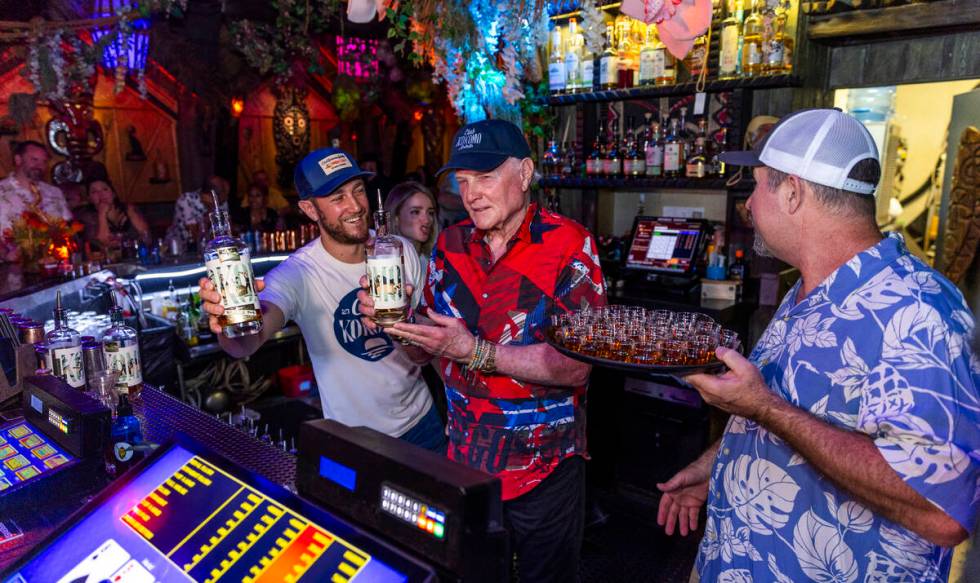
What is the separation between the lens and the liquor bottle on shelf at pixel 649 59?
3935 mm

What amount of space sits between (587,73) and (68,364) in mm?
3507

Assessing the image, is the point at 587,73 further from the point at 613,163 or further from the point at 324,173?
the point at 324,173

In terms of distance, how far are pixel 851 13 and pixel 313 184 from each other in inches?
119

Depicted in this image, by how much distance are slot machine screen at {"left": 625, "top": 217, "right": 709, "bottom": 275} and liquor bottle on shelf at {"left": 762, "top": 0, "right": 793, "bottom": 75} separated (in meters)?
1.00

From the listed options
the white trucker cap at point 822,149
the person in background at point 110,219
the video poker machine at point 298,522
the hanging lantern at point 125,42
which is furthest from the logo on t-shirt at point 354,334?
the hanging lantern at point 125,42

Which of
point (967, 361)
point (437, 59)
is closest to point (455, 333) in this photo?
point (967, 361)

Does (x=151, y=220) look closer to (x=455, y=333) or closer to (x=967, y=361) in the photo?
(x=455, y=333)

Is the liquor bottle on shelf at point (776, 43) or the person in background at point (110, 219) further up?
the liquor bottle on shelf at point (776, 43)

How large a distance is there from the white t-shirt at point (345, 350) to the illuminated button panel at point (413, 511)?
1.53 metres

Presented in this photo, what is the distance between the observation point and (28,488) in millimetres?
1349

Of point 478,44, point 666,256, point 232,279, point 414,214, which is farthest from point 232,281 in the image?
point 666,256

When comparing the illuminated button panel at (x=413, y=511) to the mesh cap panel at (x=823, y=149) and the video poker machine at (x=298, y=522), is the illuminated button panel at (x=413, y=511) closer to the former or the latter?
the video poker machine at (x=298, y=522)

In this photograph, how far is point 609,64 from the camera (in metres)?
4.12

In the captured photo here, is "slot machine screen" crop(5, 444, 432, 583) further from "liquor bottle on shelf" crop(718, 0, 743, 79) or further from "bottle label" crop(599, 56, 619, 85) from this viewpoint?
"bottle label" crop(599, 56, 619, 85)
